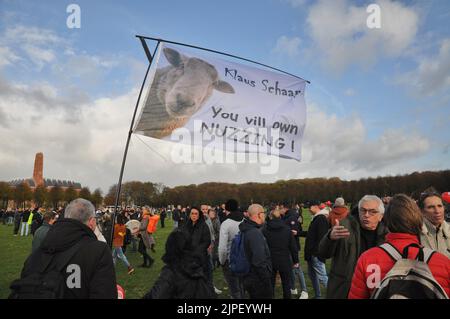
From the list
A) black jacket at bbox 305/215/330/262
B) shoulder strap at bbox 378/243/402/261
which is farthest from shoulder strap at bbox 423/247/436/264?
black jacket at bbox 305/215/330/262

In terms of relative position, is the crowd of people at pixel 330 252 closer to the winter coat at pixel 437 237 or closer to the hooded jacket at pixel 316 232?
the winter coat at pixel 437 237

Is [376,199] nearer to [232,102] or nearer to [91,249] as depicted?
[91,249]

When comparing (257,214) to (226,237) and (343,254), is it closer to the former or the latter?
(226,237)

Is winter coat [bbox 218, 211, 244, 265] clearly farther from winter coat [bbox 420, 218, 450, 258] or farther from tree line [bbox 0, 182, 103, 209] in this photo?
tree line [bbox 0, 182, 103, 209]

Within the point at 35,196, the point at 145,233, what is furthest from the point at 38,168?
the point at 145,233

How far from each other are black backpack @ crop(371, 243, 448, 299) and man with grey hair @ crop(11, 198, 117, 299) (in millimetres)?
1953

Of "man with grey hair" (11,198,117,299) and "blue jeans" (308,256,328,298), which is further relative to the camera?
"blue jeans" (308,256,328,298)

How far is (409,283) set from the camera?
6.73ft

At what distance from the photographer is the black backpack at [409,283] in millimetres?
2027

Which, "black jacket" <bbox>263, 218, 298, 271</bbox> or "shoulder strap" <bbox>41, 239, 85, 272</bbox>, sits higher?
"shoulder strap" <bbox>41, 239, 85, 272</bbox>

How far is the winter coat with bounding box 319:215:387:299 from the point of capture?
3.63 m

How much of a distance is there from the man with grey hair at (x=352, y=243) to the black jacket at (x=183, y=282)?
1272 mm
